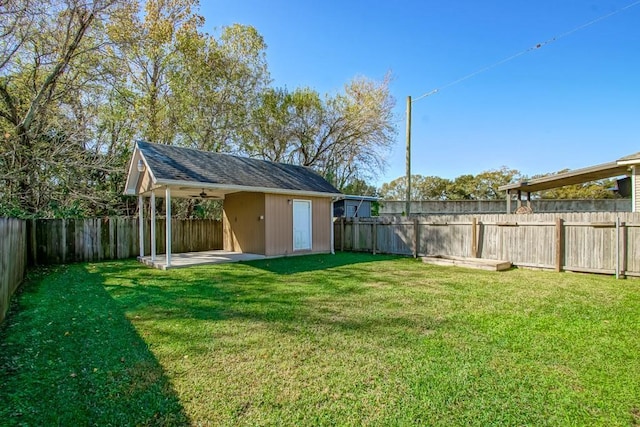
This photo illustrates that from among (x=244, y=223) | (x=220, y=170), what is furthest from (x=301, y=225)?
(x=220, y=170)

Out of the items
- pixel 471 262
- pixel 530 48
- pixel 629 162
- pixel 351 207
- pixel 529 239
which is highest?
pixel 530 48

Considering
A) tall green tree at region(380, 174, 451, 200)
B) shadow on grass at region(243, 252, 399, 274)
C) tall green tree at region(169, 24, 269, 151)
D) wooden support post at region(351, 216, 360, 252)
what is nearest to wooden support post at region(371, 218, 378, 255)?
wooden support post at region(351, 216, 360, 252)

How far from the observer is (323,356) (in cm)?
325

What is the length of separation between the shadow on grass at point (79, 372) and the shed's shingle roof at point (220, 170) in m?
4.81

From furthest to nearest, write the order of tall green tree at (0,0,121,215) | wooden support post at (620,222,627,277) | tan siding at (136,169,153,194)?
1. tan siding at (136,169,153,194)
2. tall green tree at (0,0,121,215)
3. wooden support post at (620,222,627,277)

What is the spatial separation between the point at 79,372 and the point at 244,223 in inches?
353

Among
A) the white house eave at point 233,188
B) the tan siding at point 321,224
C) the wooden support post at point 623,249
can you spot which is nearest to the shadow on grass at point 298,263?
the tan siding at point 321,224

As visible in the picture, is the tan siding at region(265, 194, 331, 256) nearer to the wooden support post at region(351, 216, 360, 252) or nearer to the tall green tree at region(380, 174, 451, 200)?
the wooden support post at region(351, 216, 360, 252)

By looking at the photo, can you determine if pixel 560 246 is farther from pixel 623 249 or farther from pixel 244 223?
pixel 244 223

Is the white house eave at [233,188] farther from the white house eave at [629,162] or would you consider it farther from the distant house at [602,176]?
the white house eave at [629,162]

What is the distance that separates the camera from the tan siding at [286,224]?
1096 centimetres

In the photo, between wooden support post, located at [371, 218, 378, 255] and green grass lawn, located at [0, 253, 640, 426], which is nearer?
green grass lawn, located at [0, 253, 640, 426]

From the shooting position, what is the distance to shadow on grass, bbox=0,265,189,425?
2.33 meters

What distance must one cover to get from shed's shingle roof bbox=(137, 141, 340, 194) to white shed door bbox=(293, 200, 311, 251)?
647 millimetres
